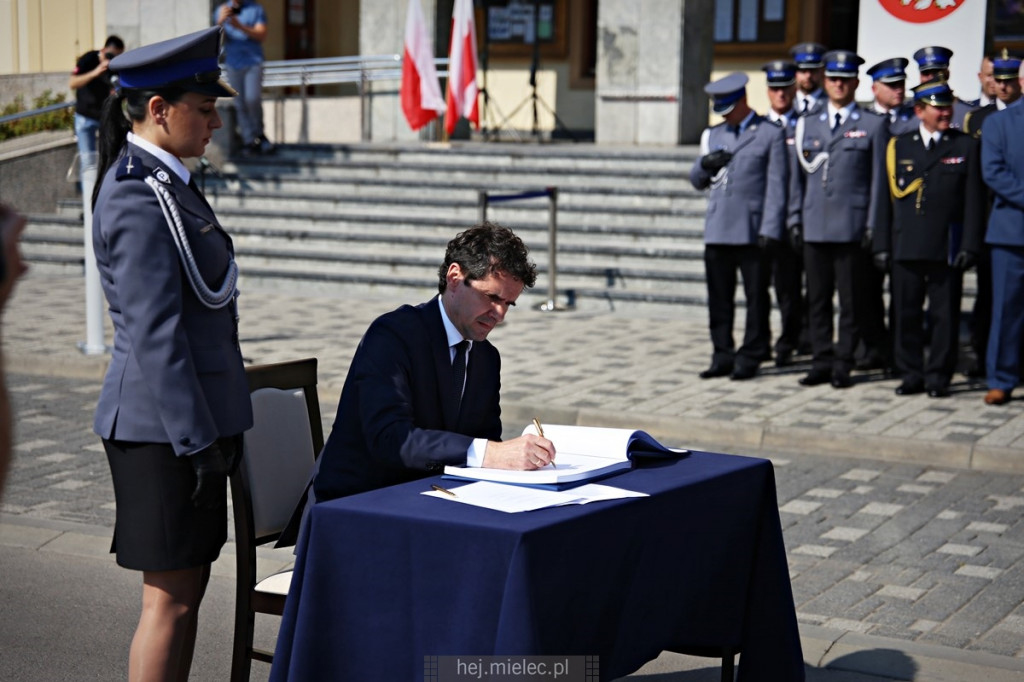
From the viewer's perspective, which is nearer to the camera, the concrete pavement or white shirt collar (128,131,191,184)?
white shirt collar (128,131,191,184)

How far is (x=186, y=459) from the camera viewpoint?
13.4 feet

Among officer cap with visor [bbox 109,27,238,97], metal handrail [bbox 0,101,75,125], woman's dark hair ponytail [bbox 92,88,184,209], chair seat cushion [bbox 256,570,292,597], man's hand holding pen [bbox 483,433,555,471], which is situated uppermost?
officer cap with visor [bbox 109,27,238,97]

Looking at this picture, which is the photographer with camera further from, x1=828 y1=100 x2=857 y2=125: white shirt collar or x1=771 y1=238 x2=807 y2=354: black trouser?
x1=828 y1=100 x2=857 y2=125: white shirt collar

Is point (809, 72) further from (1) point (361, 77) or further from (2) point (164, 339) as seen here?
(1) point (361, 77)

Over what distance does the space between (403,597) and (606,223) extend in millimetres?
12568

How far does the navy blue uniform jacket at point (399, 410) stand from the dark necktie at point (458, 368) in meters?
0.02

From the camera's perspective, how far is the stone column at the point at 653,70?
19.1 meters

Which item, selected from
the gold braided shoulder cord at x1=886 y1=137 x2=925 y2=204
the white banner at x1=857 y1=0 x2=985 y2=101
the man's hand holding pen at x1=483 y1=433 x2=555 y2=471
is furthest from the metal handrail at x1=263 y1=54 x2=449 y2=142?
the man's hand holding pen at x1=483 y1=433 x2=555 y2=471

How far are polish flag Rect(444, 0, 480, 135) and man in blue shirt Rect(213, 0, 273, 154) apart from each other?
8.19 feet

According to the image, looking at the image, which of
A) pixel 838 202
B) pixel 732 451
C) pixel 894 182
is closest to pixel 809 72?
pixel 838 202

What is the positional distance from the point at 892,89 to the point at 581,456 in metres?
7.71

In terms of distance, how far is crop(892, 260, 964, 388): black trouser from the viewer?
10.1m

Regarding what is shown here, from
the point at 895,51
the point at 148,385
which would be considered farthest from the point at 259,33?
the point at 148,385

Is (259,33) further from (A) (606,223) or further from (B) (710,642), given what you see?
(B) (710,642)
